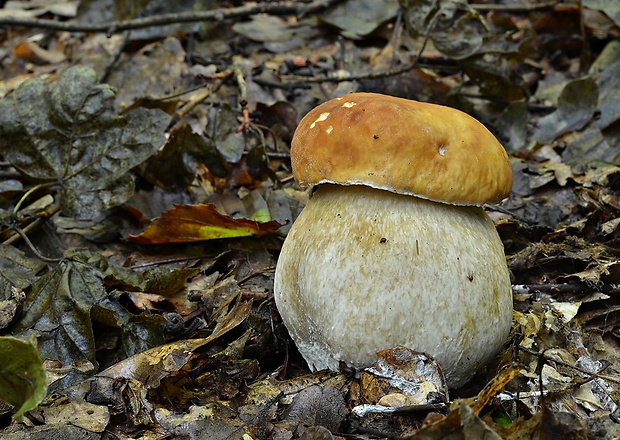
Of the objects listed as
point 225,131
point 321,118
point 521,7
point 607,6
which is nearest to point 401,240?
point 321,118

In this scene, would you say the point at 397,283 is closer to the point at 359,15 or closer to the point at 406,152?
the point at 406,152

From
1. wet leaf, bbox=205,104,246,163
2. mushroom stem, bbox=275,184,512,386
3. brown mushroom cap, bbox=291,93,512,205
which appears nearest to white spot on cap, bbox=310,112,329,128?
brown mushroom cap, bbox=291,93,512,205

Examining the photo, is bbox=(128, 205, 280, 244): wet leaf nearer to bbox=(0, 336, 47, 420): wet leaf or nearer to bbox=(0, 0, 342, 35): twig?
bbox=(0, 336, 47, 420): wet leaf

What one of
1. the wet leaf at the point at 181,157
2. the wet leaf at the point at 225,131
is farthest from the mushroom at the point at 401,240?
the wet leaf at the point at 225,131

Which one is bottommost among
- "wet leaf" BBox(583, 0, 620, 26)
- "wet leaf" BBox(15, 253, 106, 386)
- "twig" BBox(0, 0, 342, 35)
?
"wet leaf" BBox(15, 253, 106, 386)

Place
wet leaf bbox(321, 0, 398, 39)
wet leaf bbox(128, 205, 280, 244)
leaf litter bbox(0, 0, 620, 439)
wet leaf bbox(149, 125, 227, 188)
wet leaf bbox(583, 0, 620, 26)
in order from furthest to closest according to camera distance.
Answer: wet leaf bbox(321, 0, 398, 39)
wet leaf bbox(583, 0, 620, 26)
wet leaf bbox(149, 125, 227, 188)
wet leaf bbox(128, 205, 280, 244)
leaf litter bbox(0, 0, 620, 439)

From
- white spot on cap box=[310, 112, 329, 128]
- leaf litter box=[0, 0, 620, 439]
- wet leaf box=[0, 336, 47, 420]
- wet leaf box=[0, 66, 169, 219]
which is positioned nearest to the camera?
wet leaf box=[0, 336, 47, 420]

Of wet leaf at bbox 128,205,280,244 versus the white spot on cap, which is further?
wet leaf at bbox 128,205,280,244

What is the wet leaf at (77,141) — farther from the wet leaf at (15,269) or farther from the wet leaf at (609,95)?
the wet leaf at (609,95)
